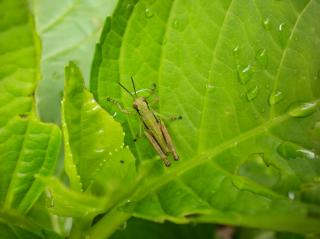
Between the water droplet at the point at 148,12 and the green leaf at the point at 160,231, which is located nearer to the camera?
the water droplet at the point at 148,12

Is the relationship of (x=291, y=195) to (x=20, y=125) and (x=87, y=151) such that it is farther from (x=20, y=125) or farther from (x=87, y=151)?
(x=20, y=125)

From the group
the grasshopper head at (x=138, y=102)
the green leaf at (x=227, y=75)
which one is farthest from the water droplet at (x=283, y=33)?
the grasshopper head at (x=138, y=102)

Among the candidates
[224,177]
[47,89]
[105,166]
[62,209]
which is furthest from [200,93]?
[47,89]

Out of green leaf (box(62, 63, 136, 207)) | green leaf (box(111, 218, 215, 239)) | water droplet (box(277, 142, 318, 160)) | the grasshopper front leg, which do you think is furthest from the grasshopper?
green leaf (box(111, 218, 215, 239))

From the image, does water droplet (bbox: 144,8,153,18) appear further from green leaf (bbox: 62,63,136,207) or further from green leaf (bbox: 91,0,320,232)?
green leaf (bbox: 62,63,136,207)

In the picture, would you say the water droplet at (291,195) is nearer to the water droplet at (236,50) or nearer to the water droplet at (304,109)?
the water droplet at (304,109)

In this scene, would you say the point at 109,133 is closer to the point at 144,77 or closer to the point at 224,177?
the point at 144,77
